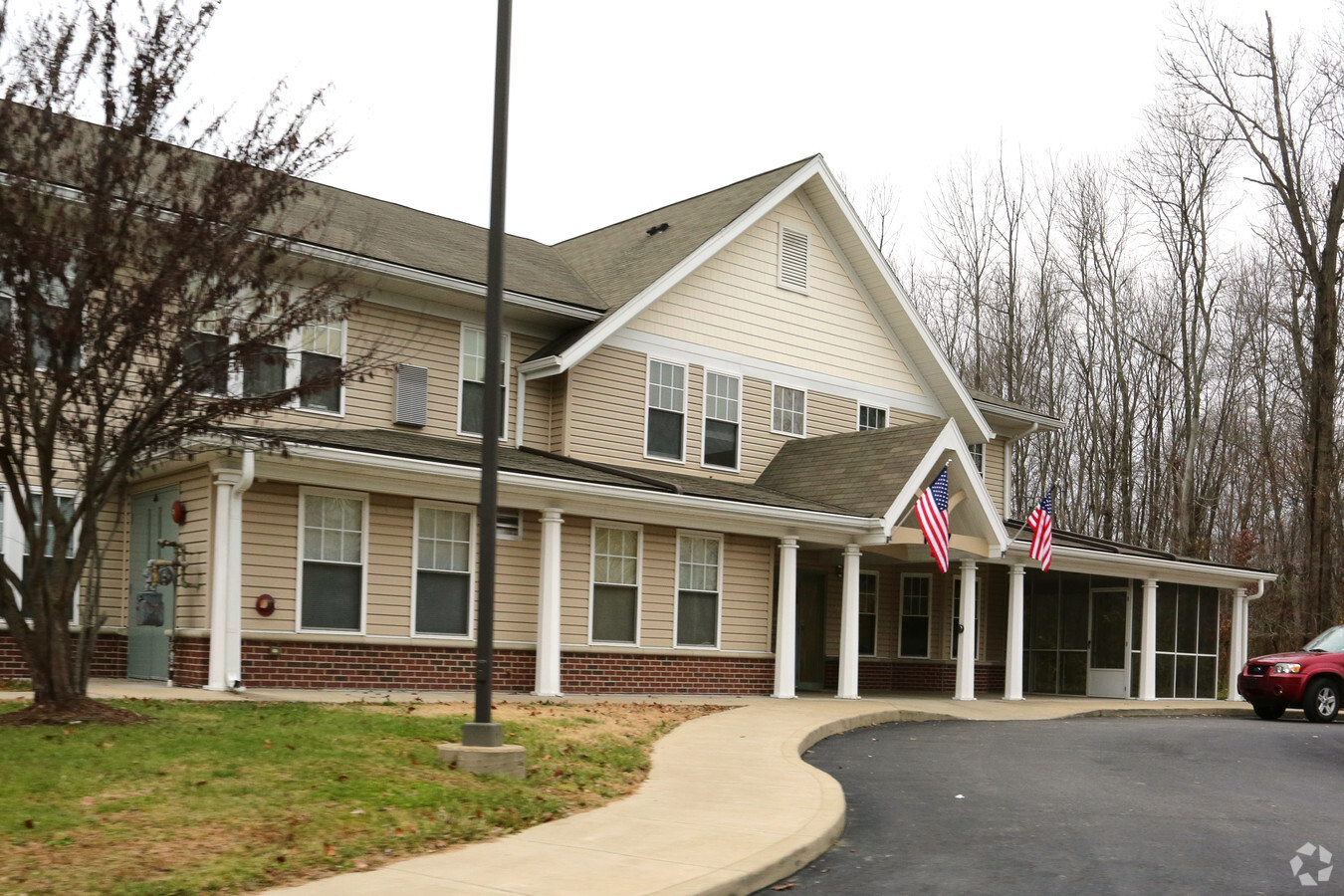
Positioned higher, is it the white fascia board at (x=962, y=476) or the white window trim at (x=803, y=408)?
the white window trim at (x=803, y=408)

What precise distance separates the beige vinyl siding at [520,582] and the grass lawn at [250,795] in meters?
5.71

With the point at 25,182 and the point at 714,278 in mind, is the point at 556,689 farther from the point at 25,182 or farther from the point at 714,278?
the point at 25,182

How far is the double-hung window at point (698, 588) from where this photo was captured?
20.0 m

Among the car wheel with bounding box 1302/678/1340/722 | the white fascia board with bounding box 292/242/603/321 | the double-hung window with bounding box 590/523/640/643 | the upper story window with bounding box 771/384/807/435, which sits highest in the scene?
the white fascia board with bounding box 292/242/603/321

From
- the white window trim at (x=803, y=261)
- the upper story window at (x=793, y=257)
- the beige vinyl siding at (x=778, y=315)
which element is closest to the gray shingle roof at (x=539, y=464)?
the beige vinyl siding at (x=778, y=315)

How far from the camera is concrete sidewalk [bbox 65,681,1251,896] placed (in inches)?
265

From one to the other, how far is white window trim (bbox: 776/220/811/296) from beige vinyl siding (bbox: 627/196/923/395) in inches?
1.7

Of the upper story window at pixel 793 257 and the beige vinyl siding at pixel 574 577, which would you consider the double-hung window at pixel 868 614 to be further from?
the beige vinyl siding at pixel 574 577

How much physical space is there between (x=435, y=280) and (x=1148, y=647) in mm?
15871

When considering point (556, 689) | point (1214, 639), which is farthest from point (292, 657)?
point (1214, 639)

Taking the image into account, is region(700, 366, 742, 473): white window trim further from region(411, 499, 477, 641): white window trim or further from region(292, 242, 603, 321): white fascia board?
region(411, 499, 477, 641): white window trim

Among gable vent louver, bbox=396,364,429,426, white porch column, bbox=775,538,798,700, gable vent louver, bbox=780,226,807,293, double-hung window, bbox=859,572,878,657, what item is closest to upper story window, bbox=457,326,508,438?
gable vent louver, bbox=396,364,429,426

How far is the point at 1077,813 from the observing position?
9836 millimetres

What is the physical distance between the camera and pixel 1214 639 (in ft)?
91.8
